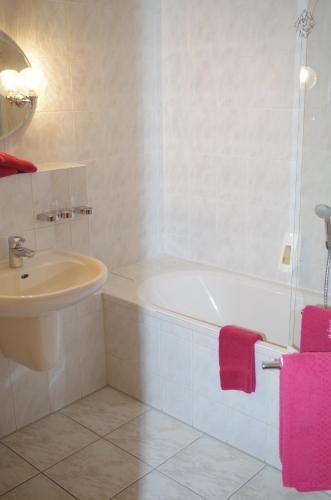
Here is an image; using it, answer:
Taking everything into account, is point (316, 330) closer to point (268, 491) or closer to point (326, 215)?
point (326, 215)

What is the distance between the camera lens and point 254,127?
9.74 ft

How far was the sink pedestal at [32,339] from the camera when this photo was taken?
2.36 meters

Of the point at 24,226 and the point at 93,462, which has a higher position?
the point at 24,226

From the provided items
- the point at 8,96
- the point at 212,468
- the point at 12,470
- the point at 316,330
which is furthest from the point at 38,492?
the point at 8,96

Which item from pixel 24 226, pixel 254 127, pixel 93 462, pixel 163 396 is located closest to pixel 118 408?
pixel 163 396

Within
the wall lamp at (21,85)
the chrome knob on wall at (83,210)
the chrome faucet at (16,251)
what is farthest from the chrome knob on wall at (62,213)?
the wall lamp at (21,85)

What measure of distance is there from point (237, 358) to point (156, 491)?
2.09 feet

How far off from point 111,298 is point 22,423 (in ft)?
2.48

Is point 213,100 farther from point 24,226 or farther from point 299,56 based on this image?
point 24,226

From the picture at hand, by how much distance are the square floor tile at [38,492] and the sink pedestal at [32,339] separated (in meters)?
0.47

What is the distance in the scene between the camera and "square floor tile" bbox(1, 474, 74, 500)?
2240 millimetres

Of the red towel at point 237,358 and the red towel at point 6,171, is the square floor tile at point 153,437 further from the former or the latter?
the red towel at point 6,171

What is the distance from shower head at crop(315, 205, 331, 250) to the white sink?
920mm

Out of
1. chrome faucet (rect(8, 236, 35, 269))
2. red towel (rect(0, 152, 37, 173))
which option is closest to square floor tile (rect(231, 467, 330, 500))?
chrome faucet (rect(8, 236, 35, 269))
